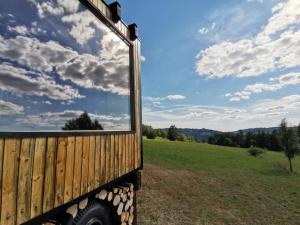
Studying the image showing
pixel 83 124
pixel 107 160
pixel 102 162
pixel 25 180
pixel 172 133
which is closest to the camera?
pixel 25 180

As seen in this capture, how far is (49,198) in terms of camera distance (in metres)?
2.25

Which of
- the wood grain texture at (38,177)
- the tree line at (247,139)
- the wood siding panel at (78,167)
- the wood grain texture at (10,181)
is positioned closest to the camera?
the wood grain texture at (10,181)

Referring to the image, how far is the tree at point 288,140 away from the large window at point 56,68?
22764 millimetres

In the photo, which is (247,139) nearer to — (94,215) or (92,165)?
(94,215)

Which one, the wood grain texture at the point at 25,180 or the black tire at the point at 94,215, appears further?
the black tire at the point at 94,215

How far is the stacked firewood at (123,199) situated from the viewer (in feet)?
12.5

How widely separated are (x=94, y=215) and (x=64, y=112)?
163 cm

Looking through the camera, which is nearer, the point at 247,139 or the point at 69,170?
the point at 69,170

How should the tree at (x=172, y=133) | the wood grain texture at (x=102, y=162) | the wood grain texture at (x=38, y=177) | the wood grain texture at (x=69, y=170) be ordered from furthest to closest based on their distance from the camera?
the tree at (x=172, y=133), the wood grain texture at (x=102, y=162), the wood grain texture at (x=69, y=170), the wood grain texture at (x=38, y=177)

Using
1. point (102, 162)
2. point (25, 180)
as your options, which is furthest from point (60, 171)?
point (102, 162)

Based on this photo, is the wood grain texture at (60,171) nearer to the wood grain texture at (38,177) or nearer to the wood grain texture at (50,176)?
the wood grain texture at (50,176)

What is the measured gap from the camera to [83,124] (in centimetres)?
301

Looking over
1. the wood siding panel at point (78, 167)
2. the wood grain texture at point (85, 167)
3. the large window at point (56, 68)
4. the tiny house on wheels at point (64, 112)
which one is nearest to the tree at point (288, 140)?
the tiny house on wheels at point (64, 112)

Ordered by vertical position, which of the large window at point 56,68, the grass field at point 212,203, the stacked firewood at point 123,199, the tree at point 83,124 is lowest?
the grass field at point 212,203
